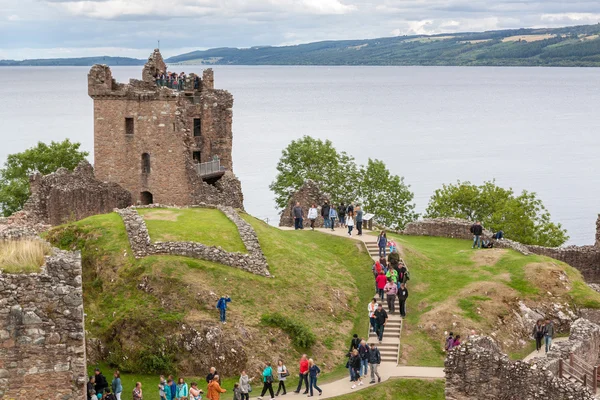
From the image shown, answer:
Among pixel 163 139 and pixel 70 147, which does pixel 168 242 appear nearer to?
pixel 163 139

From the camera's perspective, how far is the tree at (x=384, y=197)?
80319 millimetres

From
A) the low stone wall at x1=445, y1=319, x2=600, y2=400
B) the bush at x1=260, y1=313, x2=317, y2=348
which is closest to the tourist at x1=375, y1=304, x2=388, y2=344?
the bush at x1=260, y1=313, x2=317, y2=348

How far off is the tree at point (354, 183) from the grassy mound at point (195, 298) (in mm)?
34621

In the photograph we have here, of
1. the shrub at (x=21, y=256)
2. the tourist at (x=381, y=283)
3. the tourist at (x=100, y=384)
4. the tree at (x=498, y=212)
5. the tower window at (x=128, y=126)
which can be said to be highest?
the shrub at (x=21, y=256)

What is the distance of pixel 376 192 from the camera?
8119cm

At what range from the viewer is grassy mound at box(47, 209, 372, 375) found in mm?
→ 36688

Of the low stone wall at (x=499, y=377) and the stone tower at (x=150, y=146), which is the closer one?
the low stone wall at (x=499, y=377)

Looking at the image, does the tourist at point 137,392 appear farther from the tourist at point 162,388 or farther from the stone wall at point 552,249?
the stone wall at point 552,249

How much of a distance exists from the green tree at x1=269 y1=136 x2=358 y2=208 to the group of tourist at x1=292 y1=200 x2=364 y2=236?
24.2m

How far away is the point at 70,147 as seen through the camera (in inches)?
3516

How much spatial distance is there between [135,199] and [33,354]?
136 feet

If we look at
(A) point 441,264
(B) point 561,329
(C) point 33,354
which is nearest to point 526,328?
(B) point 561,329

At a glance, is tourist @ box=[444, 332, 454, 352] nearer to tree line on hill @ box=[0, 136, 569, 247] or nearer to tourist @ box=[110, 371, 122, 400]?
tourist @ box=[110, 371, 122, 400]

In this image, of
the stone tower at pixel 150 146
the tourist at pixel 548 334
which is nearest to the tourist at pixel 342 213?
the stone tower at pixel 150 146
